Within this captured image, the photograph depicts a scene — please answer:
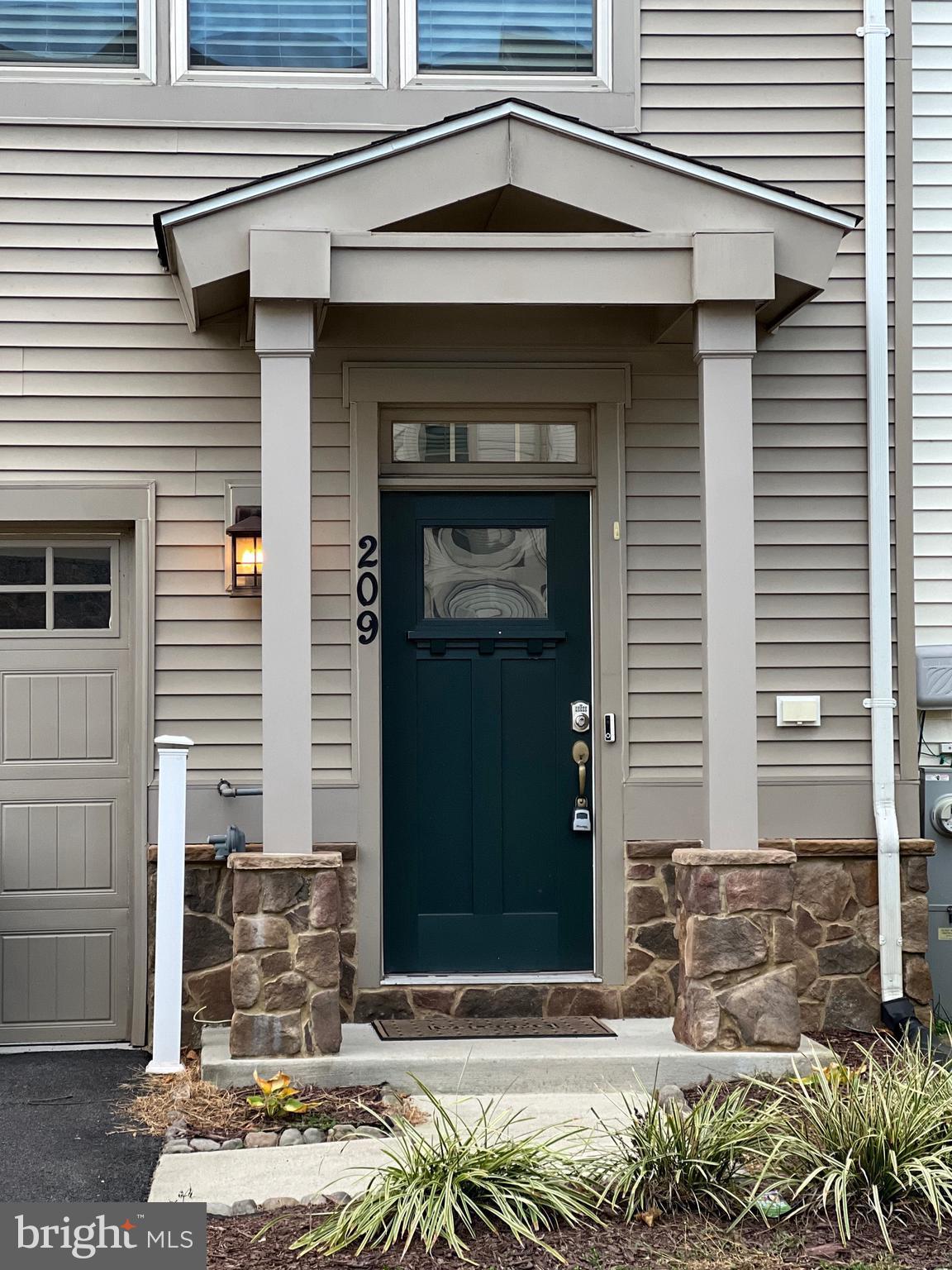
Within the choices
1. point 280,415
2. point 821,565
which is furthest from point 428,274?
point 821,565

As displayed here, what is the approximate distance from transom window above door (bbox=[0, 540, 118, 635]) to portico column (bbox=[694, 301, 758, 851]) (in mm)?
2558

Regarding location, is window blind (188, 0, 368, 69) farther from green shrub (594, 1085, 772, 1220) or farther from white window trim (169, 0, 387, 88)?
green shrub (594, 1085, 772, 1220)

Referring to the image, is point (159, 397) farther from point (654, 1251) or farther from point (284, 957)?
point (654, 1251)

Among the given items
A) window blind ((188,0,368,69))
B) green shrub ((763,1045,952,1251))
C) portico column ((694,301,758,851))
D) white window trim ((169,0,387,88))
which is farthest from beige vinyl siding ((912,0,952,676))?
green shrub ((763,1045,952,1251))

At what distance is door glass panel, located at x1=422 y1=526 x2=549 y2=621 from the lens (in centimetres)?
594

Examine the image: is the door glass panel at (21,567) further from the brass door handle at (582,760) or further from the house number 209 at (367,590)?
the brass door handle at (582,760)

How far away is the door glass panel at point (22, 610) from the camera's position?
585 centimetres

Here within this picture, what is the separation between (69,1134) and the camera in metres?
4.53

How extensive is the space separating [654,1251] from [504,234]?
11.5ft

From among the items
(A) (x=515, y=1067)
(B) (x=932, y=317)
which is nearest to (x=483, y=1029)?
(A) (x=515, y=1067)

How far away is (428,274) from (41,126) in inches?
76.4

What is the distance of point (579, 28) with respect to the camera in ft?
19.8

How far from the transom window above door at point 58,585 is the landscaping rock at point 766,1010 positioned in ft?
9.86

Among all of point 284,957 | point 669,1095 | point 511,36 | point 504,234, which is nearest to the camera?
point 669,1095
